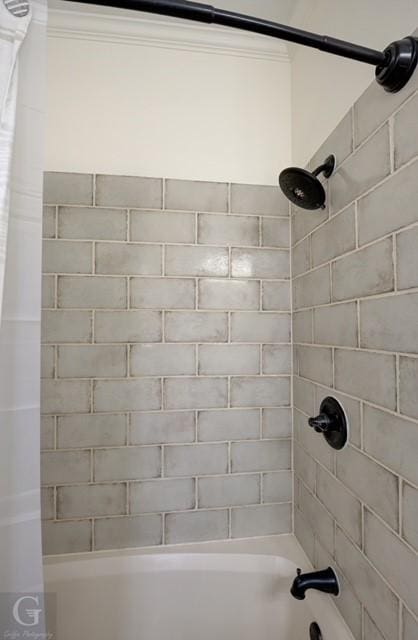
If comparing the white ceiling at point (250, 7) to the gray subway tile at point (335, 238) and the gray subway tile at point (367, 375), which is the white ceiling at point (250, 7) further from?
the gray subway tile at point (367, 375)

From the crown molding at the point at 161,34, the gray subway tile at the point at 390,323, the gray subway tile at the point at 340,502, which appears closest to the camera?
the gray subway tile at the point at 390,323

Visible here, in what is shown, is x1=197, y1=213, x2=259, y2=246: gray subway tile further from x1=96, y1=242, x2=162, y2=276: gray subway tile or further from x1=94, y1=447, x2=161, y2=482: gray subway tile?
x1=94, y1=447, x2=161, y2=482: gray subway tile

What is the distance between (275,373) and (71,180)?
1.07 metres

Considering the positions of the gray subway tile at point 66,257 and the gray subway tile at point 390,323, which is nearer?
the gray subway tile at point 390,323

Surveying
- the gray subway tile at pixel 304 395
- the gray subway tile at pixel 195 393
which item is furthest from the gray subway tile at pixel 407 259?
A: the gray subway tile at pixel 195 393

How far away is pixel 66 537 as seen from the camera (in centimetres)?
115

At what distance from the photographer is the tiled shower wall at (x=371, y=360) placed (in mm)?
640

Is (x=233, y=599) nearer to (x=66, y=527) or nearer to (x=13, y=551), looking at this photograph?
(x=66, y=527)

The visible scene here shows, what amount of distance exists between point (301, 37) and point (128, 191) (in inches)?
30.6

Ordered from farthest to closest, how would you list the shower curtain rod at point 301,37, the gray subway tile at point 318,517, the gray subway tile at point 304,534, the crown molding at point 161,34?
the crown molding at point 161,34
the gray subway tile at point 304,534
the gray subway tile at point 318,517
the shower curtain rod at point 301,37

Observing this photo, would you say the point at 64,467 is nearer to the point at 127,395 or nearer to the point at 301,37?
the point at 127,395

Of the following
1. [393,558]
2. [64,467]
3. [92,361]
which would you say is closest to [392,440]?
[393,558]

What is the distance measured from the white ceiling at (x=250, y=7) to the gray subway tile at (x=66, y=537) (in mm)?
1876

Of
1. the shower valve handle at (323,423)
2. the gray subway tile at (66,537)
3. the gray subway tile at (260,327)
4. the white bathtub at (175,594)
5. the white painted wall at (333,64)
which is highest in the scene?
the white painted wall at (333,64)
